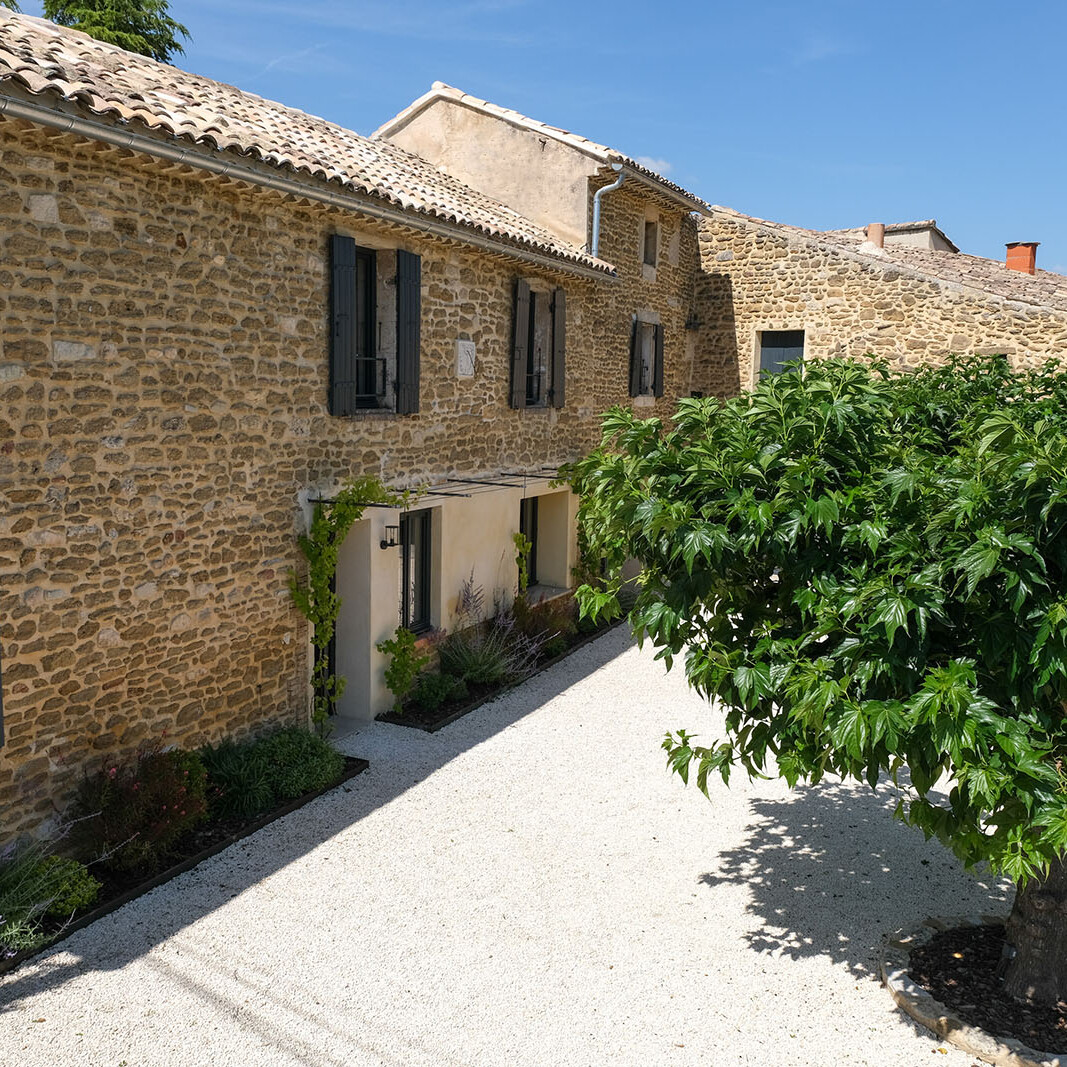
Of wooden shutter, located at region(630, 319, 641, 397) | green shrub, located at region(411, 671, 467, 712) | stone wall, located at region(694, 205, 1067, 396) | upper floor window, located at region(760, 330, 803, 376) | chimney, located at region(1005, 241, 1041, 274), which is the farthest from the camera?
chimney, located at region(1005, 241, 1041, 274)

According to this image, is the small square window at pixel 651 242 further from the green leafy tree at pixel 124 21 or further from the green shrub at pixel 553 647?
the green leafy tree at pixel 124 21

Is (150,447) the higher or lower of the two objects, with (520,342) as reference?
lower

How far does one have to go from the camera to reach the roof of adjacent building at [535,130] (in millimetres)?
12984

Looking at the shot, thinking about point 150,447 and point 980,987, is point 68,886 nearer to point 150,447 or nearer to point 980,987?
point 150,447

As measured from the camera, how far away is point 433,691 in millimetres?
9688

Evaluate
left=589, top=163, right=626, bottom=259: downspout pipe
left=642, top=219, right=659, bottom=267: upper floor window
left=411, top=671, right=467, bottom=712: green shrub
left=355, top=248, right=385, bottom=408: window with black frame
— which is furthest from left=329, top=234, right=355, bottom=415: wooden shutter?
left=642, top=219, right=659, bottom=267: upper floor window

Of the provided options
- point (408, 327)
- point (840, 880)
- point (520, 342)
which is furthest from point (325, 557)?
point (840, 880)

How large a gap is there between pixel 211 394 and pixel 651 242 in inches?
402

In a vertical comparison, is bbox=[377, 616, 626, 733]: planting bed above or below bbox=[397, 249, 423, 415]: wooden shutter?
below

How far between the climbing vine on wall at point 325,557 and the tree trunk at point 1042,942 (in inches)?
221

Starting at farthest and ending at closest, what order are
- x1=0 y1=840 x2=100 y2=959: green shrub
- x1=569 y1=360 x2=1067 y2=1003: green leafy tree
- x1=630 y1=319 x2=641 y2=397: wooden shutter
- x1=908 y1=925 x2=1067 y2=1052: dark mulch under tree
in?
1. x1=630 y1=319 x2=641 y2=397: wooden shutter
2. x1=0 y1=840 x2=100 y2=959: green shrub
3. x1=908 y1=925 x2=1067 y2=1052: dark mulch under tree
4. x1=569 y1=360 x2=1067 y2=1003: green leafy tree

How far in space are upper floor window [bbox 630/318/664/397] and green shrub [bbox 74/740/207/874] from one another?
1031 centimetres

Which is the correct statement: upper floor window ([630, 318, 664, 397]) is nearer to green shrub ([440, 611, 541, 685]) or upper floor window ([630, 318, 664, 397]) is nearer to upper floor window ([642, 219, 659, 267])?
upper floor window ([642, 219, 659, 267])

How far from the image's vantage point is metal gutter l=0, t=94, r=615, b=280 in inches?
213
